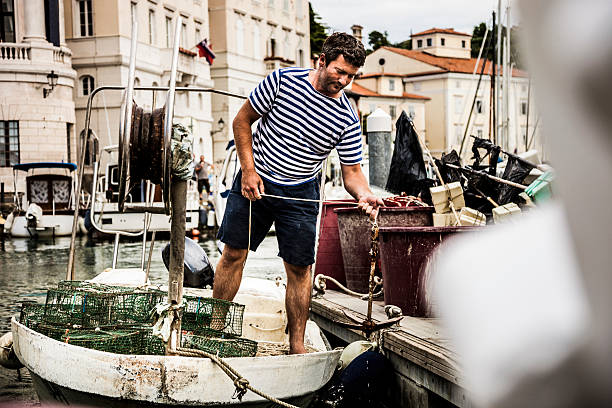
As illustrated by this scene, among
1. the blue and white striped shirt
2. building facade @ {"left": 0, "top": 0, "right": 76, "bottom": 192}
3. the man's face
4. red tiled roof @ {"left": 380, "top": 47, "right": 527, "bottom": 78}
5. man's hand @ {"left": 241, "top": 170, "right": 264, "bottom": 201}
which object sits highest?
red tiled roof @ {"left": 380, "top": 47, "right": 527, "bottom": 78}

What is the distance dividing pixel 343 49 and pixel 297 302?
5.20ft

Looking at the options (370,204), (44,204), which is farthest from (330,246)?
(44,204)

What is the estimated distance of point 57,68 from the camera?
124 feet

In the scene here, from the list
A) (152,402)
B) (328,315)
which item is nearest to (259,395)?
(152,402)

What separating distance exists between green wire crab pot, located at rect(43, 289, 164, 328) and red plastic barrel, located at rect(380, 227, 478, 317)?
169 cm

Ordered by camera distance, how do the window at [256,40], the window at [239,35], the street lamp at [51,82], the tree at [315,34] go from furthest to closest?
the tree at [315,34]
the window at [256,40]
the window at [239,35]
the street lamp at [51,82]

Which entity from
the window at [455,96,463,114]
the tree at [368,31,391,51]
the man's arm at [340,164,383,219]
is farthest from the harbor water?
the tree at [368,31,391,51]

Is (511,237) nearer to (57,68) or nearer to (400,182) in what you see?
(400,182)

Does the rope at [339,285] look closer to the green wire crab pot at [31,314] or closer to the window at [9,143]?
the green wire crab pot at [31,314]

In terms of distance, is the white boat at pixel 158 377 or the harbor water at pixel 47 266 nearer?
the white boat at pixel 158 377

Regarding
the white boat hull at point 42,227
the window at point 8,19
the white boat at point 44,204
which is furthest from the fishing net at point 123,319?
the window at point 8,19

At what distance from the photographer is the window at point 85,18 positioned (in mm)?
41750

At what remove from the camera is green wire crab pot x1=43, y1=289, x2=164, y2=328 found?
211 inches

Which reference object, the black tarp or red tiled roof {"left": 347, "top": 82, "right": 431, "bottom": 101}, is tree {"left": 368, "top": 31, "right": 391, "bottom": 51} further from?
the black tarp
